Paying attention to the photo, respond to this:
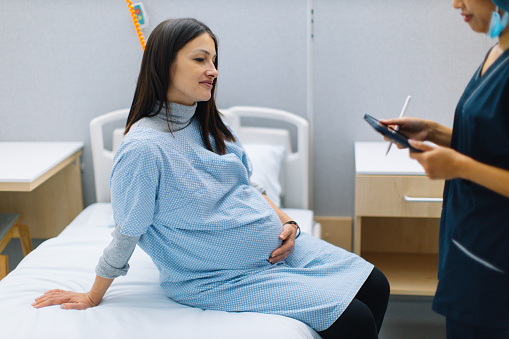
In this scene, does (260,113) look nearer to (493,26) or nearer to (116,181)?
(116,181)

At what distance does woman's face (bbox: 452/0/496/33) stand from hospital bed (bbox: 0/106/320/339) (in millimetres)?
813

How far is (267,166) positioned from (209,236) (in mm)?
848

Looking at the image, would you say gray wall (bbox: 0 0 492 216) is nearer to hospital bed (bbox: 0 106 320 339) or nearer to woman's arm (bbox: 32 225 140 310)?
hospital bed (bbox: 0 106 320 339)

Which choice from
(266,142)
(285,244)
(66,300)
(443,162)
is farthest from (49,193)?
(443,162)

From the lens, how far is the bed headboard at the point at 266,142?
2385 mm

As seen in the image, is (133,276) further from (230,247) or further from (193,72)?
(193,72)

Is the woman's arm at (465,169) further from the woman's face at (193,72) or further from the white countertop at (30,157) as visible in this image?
the white countertop at (30,157)

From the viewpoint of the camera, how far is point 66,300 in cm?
146

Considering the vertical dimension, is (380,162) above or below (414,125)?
below

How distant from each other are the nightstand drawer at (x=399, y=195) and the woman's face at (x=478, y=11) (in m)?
1.02

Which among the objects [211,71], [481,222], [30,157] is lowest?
[30,157]

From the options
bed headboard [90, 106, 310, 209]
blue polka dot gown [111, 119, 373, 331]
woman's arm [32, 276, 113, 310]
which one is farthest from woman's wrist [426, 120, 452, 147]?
bed headboard [90, 106, 310, 209]

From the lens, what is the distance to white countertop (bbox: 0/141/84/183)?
2088mm

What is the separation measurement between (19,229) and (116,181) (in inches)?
51.8
